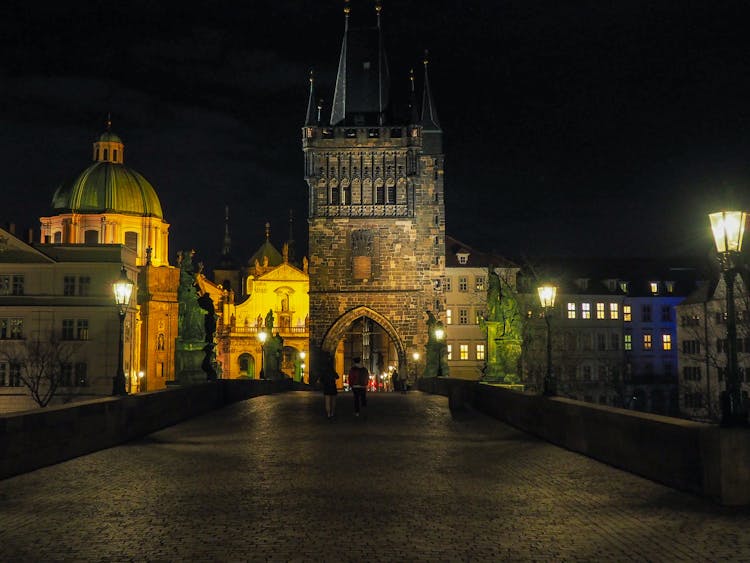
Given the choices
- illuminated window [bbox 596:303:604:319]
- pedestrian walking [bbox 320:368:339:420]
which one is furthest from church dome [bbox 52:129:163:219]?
pedestrian walking [bbox 320:368:339:420]

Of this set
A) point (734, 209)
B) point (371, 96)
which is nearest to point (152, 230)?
point (371, 96)

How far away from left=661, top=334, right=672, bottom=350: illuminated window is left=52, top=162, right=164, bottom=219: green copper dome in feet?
152

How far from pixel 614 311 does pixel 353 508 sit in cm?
7242

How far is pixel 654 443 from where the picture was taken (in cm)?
1124

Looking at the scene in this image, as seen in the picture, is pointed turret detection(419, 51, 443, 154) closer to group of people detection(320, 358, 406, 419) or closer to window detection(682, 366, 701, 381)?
window detection(682, 366, 701, 381)

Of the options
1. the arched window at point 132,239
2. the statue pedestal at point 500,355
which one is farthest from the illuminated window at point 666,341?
the statue pedestal at point 500,355

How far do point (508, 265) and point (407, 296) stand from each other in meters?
19.7

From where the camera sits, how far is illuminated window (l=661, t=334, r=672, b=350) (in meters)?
79.2

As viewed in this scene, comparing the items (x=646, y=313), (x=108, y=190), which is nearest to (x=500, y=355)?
(x=646, y=313)

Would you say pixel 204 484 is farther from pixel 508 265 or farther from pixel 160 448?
pixel 508 265

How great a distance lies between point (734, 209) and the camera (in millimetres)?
11117

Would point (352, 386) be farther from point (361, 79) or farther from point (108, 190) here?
point (108, 190)

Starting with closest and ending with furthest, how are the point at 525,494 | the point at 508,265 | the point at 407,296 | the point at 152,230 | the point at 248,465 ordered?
the point at 525,494 → the point at 248,465 → the point at 407,296 → the point at 508,265 → the point at 152,230

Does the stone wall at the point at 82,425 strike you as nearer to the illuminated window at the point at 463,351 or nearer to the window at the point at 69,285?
the window at the point at 69,285
